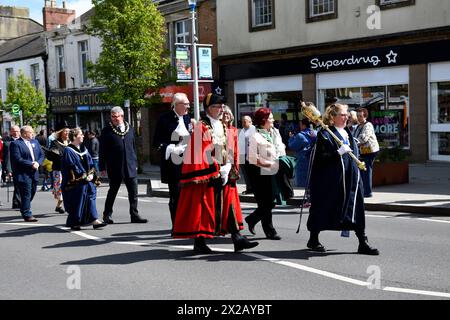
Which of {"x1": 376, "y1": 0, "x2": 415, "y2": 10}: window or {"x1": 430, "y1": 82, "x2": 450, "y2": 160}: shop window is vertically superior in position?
{"x1": 376, "y1": 0, "x2": 415, "y2": 10}: window

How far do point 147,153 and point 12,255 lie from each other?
70.4 feet

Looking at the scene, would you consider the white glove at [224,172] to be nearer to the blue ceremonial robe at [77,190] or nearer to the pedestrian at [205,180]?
the pedestrian at [205,180]

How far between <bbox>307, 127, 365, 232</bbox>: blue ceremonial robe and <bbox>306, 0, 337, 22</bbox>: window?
15015 mm

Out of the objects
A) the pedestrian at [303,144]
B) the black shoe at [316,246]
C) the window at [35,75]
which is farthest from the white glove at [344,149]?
the window at [35,75]

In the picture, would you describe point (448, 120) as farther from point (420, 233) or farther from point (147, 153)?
point (147, 153)

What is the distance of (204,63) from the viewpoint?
18.6 meters

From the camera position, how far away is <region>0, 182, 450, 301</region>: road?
5875mm

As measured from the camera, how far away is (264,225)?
8.71 meters

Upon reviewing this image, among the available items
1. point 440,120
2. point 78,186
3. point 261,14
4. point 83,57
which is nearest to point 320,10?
point 261,14

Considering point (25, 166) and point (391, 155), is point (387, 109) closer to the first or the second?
point (391, 155)

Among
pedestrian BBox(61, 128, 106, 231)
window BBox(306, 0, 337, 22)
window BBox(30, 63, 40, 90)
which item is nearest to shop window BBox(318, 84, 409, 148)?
window BBox(306, 0, 337, 22)

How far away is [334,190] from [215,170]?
1.43 metres

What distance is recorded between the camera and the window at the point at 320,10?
21.6m

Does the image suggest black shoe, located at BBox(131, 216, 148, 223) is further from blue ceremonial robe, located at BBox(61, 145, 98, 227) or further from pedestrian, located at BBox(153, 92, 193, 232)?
pedestrian, located at BBox(153, 92, 193, 232)
